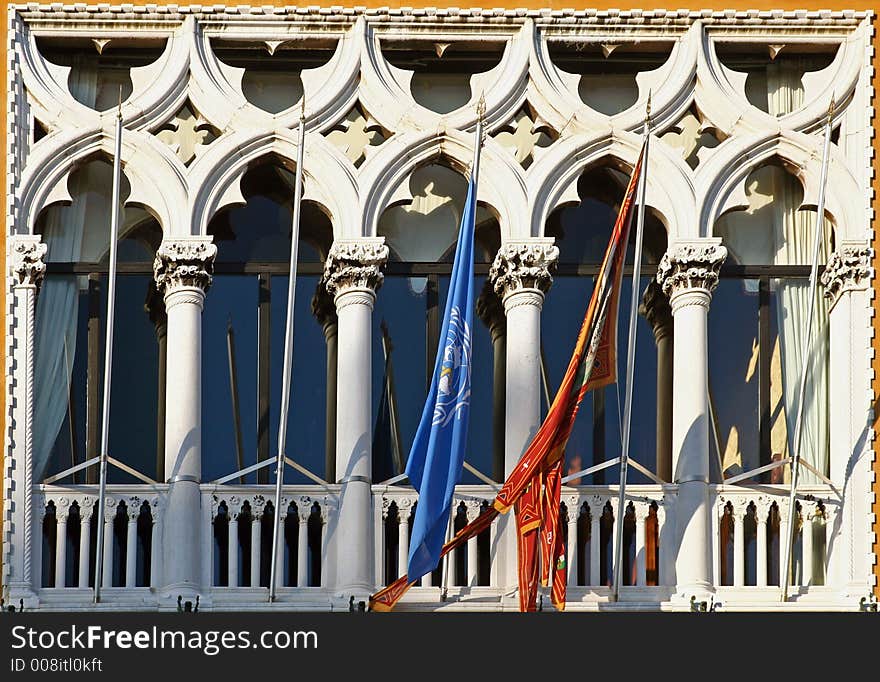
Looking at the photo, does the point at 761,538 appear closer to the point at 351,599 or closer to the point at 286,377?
the point at 351,599

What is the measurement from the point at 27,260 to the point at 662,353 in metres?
5.81

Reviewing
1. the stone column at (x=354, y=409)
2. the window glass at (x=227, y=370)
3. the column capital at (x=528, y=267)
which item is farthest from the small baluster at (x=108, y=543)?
the column capital at (x=528, y=267)

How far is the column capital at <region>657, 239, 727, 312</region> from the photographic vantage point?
28656 mm

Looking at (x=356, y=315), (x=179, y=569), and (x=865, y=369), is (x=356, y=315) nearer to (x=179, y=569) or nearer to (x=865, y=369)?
(x=179, y=569)

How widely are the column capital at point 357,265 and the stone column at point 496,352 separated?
1.11 metres

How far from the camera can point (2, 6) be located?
29141mm

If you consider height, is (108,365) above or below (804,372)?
below

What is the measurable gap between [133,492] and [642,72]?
611 cm

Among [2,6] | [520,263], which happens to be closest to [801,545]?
[520,263]

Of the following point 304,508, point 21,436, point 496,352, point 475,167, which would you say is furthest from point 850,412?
point 21,436

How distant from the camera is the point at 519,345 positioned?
2847cm

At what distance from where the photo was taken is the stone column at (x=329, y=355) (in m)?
28.8
